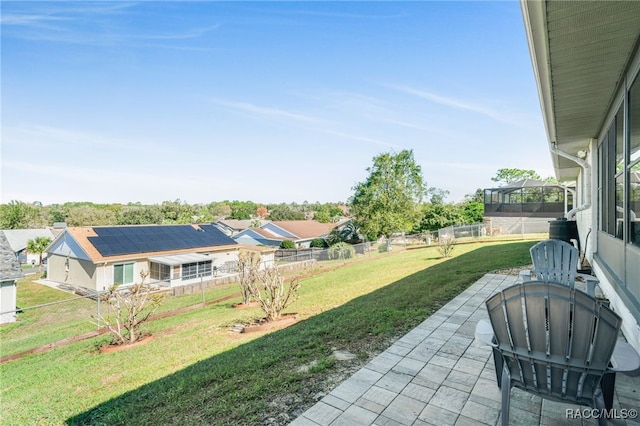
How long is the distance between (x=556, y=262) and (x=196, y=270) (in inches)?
758

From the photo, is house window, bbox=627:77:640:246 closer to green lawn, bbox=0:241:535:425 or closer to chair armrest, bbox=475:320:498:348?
chair armrest, bbox=475:320:498:348

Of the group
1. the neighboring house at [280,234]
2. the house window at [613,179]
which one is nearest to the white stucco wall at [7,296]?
the house window at [613,179]

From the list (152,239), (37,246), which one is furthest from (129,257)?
(37,246)

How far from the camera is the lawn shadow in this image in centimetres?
262

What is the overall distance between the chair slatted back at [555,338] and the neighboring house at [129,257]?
17.2 metres

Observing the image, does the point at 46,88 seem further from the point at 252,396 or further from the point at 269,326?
the point at 252,396

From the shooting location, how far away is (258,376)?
3146mm

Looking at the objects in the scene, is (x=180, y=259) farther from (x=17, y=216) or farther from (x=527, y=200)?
(x=17, y=216)

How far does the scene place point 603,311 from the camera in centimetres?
158

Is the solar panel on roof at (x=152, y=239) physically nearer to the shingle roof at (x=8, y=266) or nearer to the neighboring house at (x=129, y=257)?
the neighboring house at (x=129, y=257)

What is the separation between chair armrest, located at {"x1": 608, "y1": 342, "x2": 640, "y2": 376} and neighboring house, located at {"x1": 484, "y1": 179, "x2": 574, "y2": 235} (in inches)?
880

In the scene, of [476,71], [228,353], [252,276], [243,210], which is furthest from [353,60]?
[243,210]

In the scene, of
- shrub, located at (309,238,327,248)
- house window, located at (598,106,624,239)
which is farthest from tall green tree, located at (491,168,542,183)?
house window, located at (598,106,624,239)

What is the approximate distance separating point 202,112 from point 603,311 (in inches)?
986
